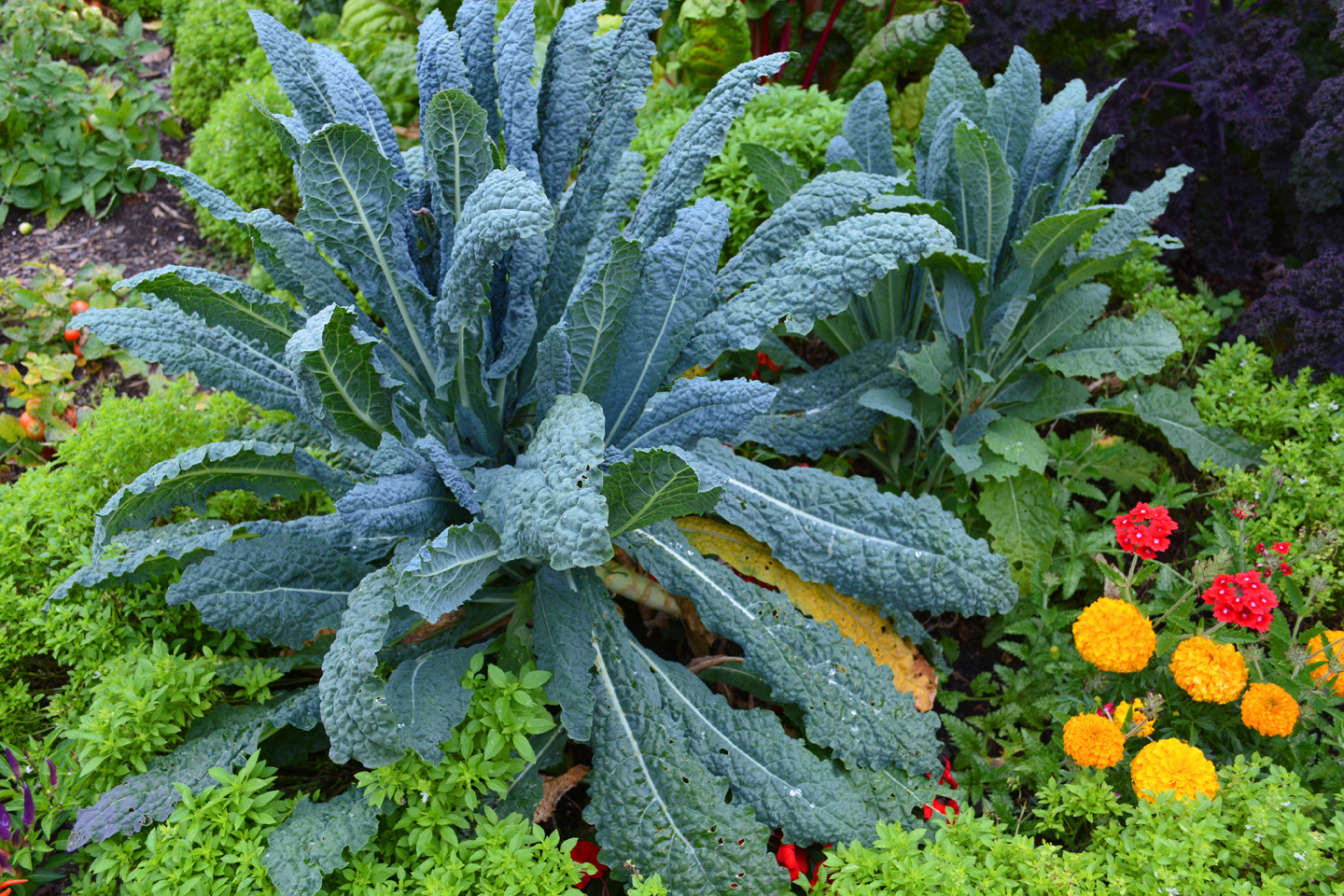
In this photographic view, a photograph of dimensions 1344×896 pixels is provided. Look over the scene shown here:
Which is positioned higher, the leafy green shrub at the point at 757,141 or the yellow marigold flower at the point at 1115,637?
the leafy green shrub at the point at 757,141

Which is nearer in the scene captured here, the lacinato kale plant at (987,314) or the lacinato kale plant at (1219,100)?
the lacinato kale plant at (987,314)

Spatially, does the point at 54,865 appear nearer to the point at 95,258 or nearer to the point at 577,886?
the point at 577,886

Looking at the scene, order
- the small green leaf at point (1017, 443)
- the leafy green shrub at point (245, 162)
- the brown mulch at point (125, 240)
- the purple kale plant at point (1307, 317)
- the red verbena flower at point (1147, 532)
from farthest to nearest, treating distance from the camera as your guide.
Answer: the brown mulch at point (125, 240) → the leafy green shrub at point (245, 162) → the purple kale plant at point (1307, 317) → the small green leaf at point (1017, 443) → the red verbena flower at point (1147, 532)

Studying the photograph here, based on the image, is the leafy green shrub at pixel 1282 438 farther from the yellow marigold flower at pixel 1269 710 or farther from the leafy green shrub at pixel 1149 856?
the leafy green shrub at pixel 1149 856

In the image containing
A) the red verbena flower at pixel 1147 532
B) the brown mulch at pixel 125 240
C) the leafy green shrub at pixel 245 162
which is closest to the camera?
the red verbena flower at pixel 1147 532

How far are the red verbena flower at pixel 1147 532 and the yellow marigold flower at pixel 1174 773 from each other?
0.47 meters

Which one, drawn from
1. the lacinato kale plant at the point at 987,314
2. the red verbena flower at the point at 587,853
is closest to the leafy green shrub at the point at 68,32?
the lacinato kale plant at the point at 987,314

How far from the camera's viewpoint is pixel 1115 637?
2090 millimetres

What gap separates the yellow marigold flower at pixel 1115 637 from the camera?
207cm

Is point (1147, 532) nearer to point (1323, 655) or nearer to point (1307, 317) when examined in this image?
point (1323, 655)

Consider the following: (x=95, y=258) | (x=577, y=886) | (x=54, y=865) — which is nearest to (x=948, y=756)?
(x=577, y=886)

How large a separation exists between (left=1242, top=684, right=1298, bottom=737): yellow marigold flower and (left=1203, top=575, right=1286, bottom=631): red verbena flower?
0.14 meters

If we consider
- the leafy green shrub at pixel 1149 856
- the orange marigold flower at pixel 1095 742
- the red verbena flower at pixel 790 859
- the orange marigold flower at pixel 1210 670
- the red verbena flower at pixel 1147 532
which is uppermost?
the red verbena flower at pixel 1147 532

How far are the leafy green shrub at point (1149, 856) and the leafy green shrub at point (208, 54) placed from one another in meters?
4.31
